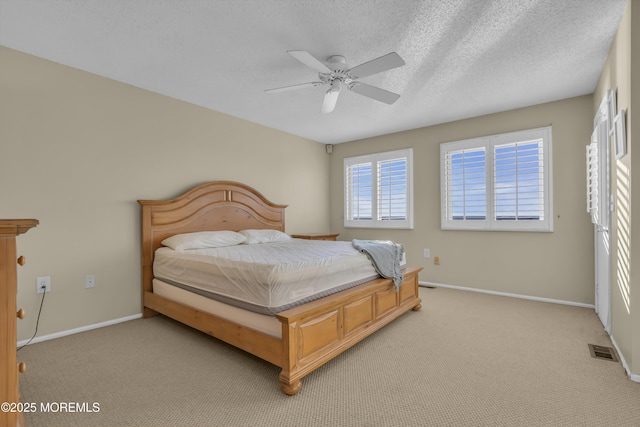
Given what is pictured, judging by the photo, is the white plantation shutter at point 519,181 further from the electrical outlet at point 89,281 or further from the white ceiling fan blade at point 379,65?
the electrical outlet at point 89,281

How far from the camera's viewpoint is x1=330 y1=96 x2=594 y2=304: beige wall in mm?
3510

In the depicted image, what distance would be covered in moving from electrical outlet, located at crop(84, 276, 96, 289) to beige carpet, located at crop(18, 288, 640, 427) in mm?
417

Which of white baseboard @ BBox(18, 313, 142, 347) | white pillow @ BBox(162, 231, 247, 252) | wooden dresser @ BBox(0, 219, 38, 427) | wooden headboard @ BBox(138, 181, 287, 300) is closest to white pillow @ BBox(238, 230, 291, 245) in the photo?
white pillow @ BBox(162, 231, 247, 252)

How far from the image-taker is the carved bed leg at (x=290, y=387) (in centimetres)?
183

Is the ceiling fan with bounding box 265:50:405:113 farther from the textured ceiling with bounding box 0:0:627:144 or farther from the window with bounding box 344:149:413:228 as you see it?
the window with bounding box 344:149:413:228

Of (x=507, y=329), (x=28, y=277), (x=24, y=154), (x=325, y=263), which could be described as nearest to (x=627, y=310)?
(x=507, y=329)

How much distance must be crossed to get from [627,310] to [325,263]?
2001 mm

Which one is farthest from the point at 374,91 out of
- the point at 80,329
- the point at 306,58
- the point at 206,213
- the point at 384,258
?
the point at 80,329

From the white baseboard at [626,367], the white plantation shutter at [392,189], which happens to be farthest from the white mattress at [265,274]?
the white plantation shutter at [392,189]

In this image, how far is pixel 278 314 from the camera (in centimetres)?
190

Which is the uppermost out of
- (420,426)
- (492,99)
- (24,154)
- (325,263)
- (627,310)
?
(492,99)

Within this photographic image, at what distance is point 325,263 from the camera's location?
2.36m

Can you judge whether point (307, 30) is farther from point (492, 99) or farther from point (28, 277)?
point (28, 277)

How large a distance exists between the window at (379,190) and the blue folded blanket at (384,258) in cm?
184
